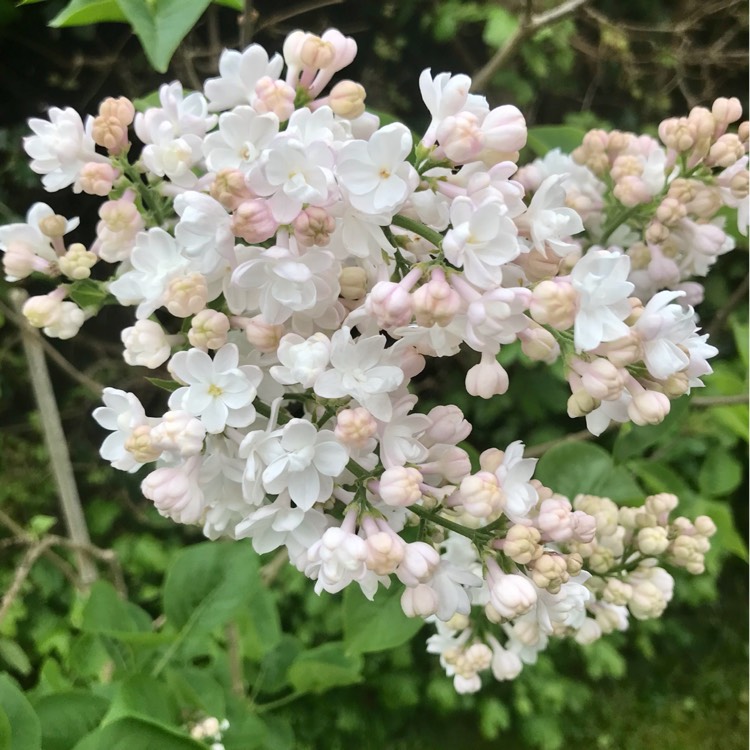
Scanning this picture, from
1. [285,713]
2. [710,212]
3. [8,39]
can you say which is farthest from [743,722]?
[8,39]

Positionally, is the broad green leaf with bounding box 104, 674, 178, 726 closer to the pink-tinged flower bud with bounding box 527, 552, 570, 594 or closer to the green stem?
the pink-tinged flower bud with bounding box 527, 552, 570, 594

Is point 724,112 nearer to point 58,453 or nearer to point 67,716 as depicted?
point 67,716

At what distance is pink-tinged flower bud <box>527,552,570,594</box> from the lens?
1.75 ft

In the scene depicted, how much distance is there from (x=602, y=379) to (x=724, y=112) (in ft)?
1.31

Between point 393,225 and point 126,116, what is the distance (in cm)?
24

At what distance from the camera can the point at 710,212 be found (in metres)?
0.76

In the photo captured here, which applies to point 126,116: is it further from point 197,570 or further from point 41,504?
point 41,504

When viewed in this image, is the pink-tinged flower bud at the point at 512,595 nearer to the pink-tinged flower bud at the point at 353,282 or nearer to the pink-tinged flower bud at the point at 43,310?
the pink-tinged flower bud at the point at 353,282

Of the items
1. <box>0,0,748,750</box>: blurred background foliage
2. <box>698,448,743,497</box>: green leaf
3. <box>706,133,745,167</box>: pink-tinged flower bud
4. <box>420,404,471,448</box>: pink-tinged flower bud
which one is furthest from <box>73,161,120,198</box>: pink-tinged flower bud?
<box>698,448,743,497</box>: green leaf

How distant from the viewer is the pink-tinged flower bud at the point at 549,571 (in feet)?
1.75

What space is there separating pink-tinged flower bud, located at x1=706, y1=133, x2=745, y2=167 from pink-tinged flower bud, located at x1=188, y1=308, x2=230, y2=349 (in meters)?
0.54

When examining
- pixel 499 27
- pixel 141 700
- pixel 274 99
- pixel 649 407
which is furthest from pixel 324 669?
pixel 499 27

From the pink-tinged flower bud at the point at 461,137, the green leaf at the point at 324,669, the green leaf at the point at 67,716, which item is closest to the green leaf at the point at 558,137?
the pink-tinged flower bud at the point at 461,137

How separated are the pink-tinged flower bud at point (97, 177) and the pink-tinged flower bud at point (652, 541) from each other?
63cm
